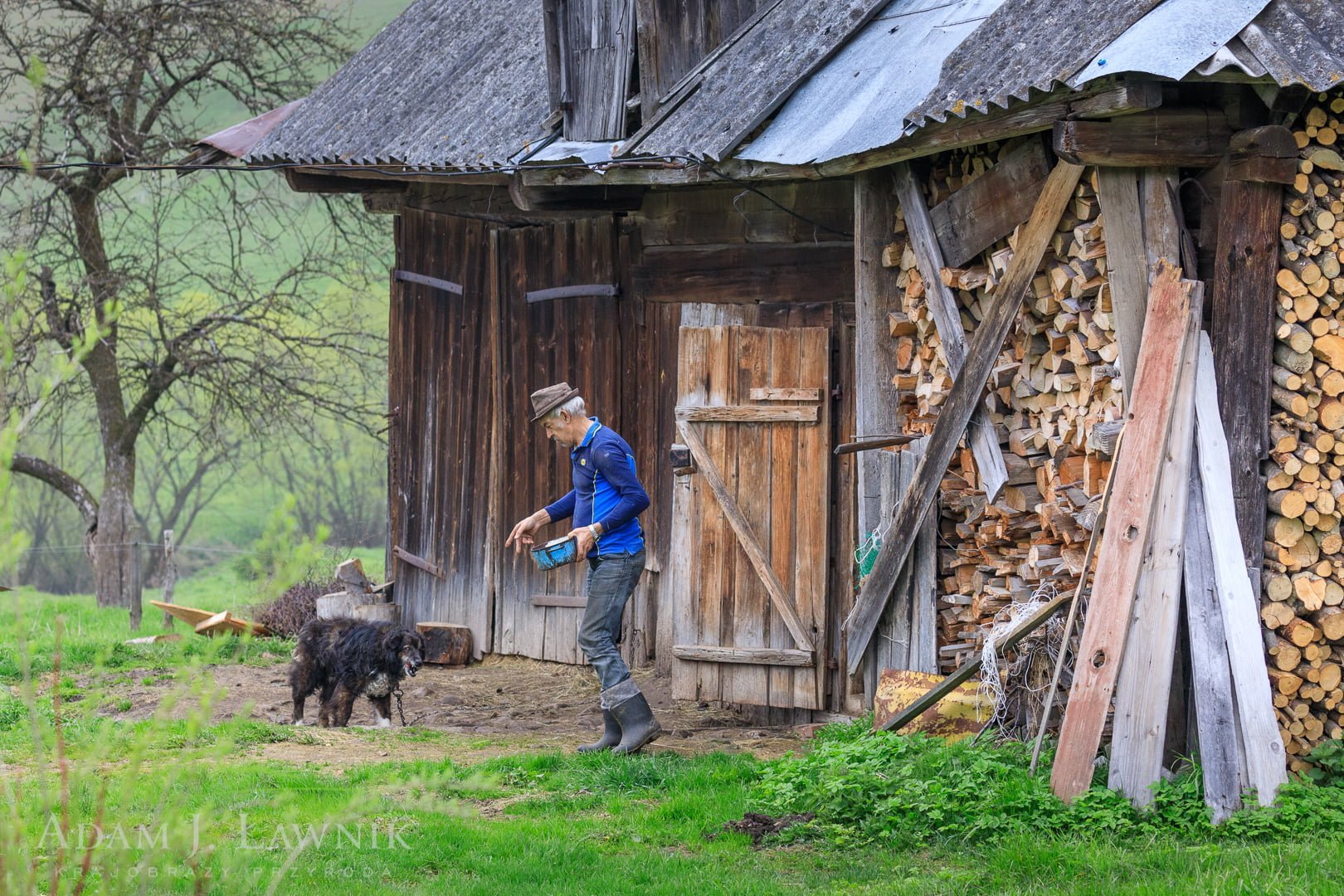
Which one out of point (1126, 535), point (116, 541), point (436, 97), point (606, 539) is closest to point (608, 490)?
point (606, 539)

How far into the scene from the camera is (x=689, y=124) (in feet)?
26.6

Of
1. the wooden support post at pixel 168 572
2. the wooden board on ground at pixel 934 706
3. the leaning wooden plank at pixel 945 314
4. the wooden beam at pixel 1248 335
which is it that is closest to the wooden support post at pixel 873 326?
the leaning wooden plank at pixel 945 314

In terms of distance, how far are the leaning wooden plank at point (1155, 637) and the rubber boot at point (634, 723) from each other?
271cm

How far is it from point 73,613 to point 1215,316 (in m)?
13.1

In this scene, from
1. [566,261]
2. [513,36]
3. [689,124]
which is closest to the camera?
[689,124]

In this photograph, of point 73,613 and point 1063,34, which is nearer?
point 1063,34

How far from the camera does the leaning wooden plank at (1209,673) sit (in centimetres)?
544

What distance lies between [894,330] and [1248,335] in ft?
7.43

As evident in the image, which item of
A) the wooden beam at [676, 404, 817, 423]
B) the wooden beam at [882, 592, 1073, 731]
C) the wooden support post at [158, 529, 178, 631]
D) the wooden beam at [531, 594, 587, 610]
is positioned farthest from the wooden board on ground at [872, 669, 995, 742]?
the wooden support post at [158, 529, 178, 631]

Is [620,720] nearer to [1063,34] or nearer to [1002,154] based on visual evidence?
[1002,154]

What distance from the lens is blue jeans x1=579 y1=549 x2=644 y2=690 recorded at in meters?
7.60

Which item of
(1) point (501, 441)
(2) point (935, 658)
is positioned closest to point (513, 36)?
(1) point (501, 441)

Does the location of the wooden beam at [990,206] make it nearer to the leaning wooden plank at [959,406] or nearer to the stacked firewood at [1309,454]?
the leaning wooden plank at [959,406]

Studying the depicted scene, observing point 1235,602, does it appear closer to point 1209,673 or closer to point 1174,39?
point 1209,673
